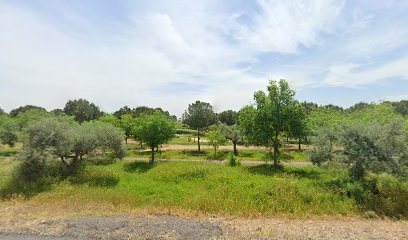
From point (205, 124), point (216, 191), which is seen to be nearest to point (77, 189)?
point (216, 191)

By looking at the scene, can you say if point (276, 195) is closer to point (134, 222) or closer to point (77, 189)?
point (134, 222)

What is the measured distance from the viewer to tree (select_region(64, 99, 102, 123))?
295 ft

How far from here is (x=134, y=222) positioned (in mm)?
13031

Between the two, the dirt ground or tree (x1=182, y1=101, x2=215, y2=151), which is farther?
tree (x1=182, y1=101, x2=215, y2=151)

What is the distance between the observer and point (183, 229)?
12.4 metres

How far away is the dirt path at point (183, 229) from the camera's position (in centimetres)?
1160

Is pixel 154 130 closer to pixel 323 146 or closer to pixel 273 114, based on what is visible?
pixel 273 114

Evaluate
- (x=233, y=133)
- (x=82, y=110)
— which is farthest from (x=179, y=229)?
(x=82, y=110)

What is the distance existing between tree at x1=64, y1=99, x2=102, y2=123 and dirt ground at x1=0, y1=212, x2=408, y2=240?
8340 cm

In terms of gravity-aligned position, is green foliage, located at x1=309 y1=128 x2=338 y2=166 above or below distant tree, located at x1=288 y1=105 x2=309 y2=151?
below

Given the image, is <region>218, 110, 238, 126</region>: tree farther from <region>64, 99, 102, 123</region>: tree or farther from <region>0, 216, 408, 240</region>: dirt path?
<region>0, 216, 408, 240</region>: dirt path

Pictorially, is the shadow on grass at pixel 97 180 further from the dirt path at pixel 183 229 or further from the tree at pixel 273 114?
the tree at pixel 273 114

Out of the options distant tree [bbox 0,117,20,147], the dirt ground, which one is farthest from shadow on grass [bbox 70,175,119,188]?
distant tree [bbox 0,117,20,147]

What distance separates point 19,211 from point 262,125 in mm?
23582
